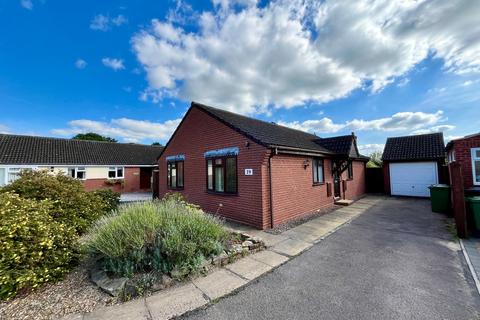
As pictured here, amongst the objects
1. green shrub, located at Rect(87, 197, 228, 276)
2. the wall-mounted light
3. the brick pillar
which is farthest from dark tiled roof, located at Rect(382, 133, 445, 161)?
green shrub, located at Rect(87, 197, 228, 276)

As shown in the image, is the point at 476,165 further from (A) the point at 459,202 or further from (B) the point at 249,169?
(B) the point at 249,169

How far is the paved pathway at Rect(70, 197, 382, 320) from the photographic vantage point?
122 inches

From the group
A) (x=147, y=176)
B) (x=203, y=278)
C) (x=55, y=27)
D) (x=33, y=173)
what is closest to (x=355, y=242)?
(x=203, y=278)

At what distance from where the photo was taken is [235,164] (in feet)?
27.1

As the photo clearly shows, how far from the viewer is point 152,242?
4445 mm

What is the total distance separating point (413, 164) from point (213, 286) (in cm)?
1685

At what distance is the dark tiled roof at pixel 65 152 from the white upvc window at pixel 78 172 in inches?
21.8

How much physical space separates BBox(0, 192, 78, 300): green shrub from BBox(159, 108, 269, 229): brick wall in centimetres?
510

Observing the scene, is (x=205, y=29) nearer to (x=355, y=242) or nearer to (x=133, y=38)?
(x=133, y=38)

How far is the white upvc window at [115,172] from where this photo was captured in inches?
811

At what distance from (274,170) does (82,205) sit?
6569 mm

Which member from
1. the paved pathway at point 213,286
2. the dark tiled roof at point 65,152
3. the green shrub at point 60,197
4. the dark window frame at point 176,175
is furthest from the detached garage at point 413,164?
the dark tiled roof at point 65,152

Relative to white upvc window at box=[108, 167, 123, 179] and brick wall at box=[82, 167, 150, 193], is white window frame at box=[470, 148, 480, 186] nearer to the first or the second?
brick wall at box=[82, 167, 150, 193]

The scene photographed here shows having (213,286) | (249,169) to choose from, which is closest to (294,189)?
(249,169)
